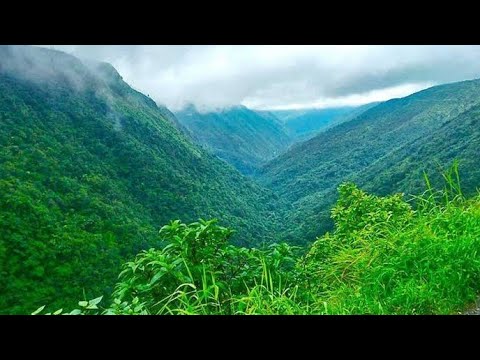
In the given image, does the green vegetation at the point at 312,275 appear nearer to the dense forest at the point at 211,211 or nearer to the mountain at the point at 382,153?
the dense forest at the point at 211,211

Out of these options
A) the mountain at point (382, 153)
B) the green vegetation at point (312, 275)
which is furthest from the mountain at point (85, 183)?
the green vegetation at point (312, 275)

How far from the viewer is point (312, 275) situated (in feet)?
9.57

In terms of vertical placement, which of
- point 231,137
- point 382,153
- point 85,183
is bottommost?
point 382,153

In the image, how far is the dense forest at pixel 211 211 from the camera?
218 cm

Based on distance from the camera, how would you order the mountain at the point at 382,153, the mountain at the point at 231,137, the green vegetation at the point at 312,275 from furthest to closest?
the mountain at the point at 231,137 → the mountain at the point at 382,153 → the green vegetation at the point at 312,275

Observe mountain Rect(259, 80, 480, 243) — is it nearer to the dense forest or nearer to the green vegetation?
the dense forest

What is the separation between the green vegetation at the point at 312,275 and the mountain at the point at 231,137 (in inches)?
4494

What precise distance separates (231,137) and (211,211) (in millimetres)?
110142

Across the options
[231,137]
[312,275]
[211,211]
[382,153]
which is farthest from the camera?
[231,137]

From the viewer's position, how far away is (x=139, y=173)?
51062mm

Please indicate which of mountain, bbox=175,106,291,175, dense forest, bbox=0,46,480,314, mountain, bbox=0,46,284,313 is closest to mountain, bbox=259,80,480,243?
dense forest, bbox=0,46,480,314

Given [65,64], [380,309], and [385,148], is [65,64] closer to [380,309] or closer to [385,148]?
[385,148]

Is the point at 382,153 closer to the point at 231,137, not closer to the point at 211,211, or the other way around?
the point at 211,211

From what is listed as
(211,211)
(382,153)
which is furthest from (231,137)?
(211,211)
